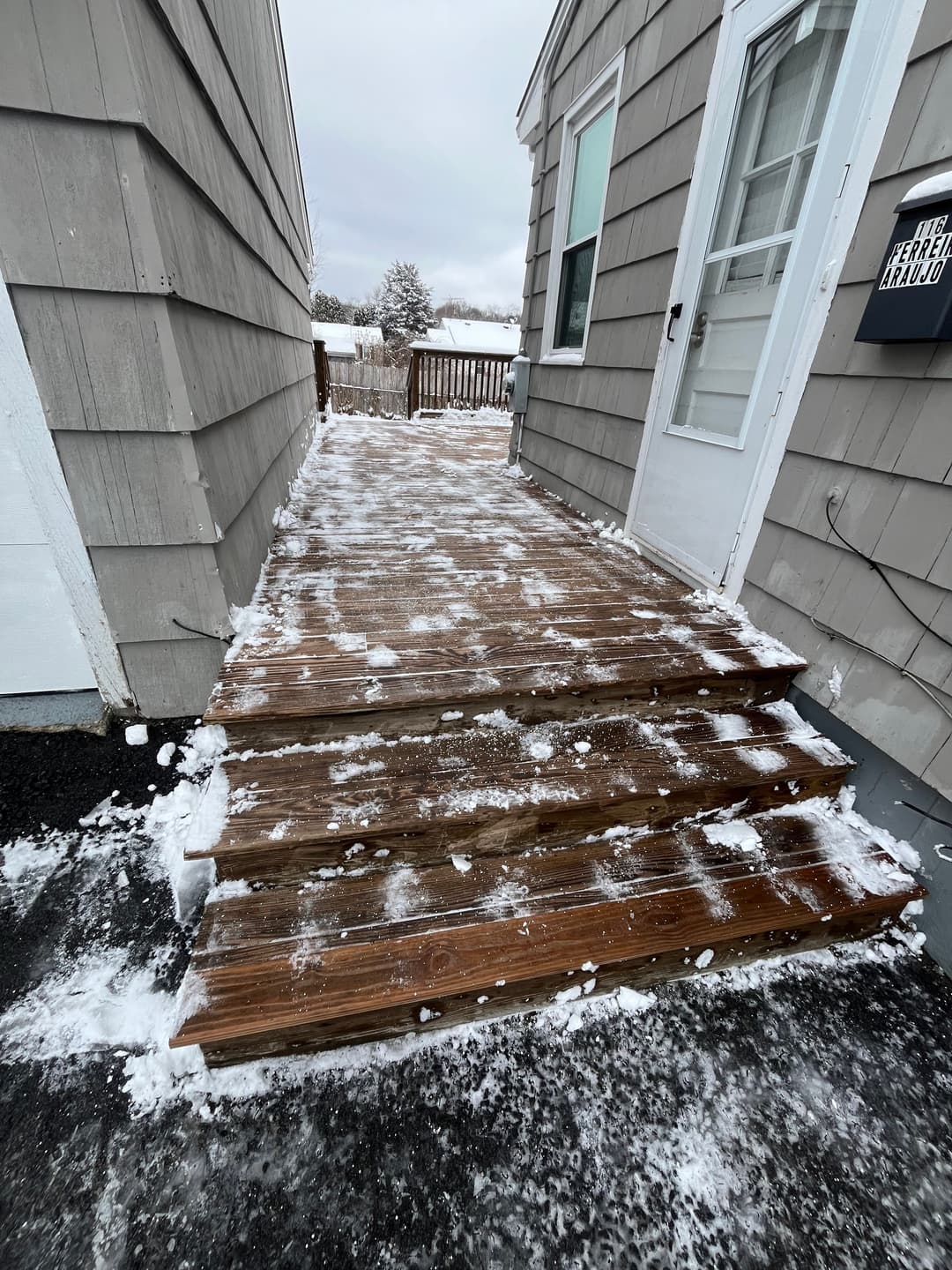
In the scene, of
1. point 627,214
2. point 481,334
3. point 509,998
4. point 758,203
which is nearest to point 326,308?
point 481,334

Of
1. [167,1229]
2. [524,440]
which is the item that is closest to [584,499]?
[524,440]

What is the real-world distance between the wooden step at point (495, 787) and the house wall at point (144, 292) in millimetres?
652

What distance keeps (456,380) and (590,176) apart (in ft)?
17.4

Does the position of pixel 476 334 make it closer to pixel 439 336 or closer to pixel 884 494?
pixel 439 336

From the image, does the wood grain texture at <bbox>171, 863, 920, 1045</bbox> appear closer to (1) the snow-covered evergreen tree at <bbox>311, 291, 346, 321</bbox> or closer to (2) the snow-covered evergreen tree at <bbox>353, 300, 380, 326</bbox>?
(1) the snow-covered evergreen tree at <bbox>311, 291, 346, 321</bbox>

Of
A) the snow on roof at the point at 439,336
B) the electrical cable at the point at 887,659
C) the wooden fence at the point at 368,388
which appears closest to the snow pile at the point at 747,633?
the electrical cable at the point at 887,659

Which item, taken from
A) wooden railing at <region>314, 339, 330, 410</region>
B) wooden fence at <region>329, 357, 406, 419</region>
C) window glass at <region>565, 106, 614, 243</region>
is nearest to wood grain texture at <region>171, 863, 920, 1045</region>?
window glass at <region>565, 106, 614, 243</region>

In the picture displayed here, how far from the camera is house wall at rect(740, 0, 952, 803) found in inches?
53.4

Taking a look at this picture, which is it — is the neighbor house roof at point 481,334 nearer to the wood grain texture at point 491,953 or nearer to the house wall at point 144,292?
the house wall at point 144,292

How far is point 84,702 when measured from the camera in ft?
5.77

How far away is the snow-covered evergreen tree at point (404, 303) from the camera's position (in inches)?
901

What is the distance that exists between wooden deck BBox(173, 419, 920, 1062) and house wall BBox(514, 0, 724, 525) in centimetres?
140

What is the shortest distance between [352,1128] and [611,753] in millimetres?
1006

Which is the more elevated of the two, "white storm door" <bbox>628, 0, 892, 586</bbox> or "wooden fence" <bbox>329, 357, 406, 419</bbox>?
"white storm door" <bbox>628, 0, 892, 586</bbox>
